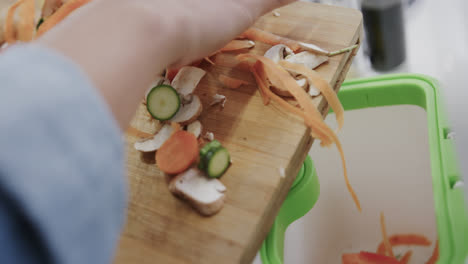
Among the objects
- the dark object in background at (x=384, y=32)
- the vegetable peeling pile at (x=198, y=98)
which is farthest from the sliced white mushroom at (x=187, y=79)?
the dark object in background at (x=384, y=32)

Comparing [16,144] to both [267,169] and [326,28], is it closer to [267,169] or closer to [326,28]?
[267,169]

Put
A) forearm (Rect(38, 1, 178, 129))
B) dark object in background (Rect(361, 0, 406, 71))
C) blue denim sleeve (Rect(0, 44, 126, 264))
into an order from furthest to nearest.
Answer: dark object in background (Rect(361, 0, 406, 71))
forearm (Rect(38, 1, 178, 129))
blue denim sleeve (Rect(0, 44, 126, 264))

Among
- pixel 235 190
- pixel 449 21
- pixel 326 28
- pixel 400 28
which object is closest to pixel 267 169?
pixel 235 190

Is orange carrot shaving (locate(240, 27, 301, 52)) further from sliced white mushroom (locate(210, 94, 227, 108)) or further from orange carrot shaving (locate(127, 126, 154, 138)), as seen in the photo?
orange carrot shaving (locate(127, 126, 154, 138))

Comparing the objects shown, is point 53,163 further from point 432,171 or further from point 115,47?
point 432,171

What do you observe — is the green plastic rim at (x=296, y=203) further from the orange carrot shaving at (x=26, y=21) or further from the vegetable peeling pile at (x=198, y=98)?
the orange carrot shaving at (x=26, y=21)

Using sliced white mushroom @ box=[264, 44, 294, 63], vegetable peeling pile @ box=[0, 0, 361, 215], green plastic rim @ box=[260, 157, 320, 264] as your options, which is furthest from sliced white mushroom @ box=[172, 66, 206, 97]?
green plastic rim @ box=[260, 157, 320, 264]

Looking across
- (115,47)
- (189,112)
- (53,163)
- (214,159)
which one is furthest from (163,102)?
(53,163)
